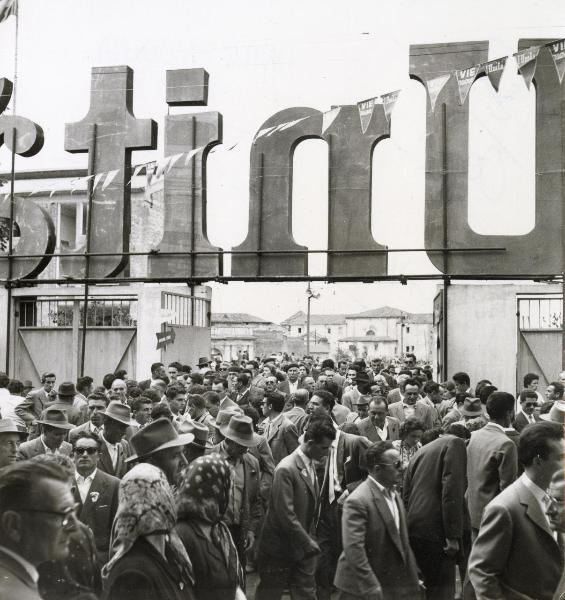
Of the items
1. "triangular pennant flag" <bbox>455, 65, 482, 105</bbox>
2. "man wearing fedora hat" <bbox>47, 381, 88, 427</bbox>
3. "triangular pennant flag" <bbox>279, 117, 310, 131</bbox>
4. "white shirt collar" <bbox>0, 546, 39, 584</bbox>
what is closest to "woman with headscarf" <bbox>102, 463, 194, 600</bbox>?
"white shirt collar" <bbox>0, 546, 39, 584</bbox>

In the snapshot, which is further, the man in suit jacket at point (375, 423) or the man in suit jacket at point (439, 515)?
the man in suit jacket at point (375, 423)

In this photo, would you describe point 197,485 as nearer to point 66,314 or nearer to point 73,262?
point 73,262

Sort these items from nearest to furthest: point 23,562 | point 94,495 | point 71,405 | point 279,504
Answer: point 23,562
point 94,495
point 279,504
point 71,405

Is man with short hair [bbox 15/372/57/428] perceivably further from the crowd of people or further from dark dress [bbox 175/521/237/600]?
dark dress [bbox 175/521/237/600]

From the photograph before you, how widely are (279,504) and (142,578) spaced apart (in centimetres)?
250

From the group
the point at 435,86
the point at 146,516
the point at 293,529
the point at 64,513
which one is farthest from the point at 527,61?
the point at 64,513

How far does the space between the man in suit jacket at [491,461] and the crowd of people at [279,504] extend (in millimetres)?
17

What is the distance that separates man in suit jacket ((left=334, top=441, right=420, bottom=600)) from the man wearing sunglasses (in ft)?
5.86

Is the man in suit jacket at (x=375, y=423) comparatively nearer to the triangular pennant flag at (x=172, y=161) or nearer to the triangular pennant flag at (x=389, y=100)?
the triangular pennant flag at (x=389, y=100)

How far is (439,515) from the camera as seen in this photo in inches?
254

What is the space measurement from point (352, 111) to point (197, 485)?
11.5 metres

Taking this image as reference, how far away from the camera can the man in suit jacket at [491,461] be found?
6.33 m

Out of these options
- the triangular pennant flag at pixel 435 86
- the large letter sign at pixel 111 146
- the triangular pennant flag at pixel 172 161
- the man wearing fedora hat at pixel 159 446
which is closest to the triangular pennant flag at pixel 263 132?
the triangular pennant flag at pixel 172 161

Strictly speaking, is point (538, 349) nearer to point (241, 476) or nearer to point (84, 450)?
point (241, 476)
